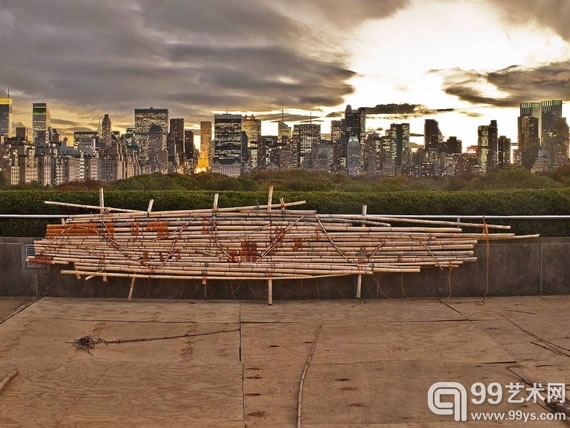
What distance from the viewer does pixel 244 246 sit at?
7828mm

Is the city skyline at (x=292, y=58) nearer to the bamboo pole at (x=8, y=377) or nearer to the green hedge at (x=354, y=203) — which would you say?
the green hedge at (x=354, y=203)

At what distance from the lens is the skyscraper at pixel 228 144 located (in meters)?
10.6

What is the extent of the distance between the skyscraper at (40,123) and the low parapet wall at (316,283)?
20.5ft

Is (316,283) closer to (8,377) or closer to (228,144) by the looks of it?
(8,377)

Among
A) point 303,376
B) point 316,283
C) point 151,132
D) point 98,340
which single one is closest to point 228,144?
point 151,132

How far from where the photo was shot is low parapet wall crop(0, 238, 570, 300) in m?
8.04

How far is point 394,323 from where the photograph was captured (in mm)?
6703

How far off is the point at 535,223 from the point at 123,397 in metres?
5.91

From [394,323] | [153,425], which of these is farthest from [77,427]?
[394,323]

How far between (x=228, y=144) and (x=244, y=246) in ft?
15.4

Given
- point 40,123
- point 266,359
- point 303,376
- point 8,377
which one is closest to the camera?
point 8,377

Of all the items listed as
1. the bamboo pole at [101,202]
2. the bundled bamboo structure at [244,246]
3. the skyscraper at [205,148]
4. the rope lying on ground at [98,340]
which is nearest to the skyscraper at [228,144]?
the skyscraper at [205,148]

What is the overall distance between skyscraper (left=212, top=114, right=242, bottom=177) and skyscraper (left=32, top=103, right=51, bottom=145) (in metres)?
3.75

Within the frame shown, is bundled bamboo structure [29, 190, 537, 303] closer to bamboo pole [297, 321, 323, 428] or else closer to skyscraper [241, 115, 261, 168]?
bamboo pole [297, 321, 323, 428]
